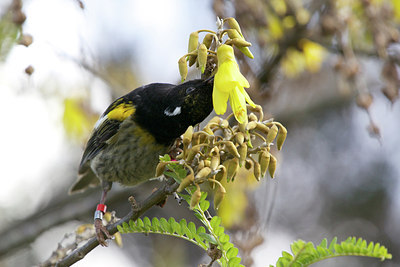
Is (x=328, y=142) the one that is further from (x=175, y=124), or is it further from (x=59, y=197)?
(x=175, y=124)

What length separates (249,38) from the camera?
183 inches

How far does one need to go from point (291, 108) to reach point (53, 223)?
3.29 meters

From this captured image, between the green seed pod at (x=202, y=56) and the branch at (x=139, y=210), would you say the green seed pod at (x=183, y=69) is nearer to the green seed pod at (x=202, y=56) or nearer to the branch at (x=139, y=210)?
the green seed pod at (x=202, y=56)

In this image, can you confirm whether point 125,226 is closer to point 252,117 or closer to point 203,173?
point 203,173

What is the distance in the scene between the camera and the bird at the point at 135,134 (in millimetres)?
3189

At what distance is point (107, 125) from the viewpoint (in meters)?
4.03

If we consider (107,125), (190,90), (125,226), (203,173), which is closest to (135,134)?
(107,125)

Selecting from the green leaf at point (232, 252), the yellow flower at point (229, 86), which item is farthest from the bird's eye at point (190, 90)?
the green leaf at point (232, 252)

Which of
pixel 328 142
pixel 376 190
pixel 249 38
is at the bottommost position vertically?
pixel 376 190

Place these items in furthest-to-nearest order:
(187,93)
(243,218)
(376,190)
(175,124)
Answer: (376,190)
(243,218)
(175,124)
(187,93)

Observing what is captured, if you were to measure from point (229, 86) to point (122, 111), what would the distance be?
213cm

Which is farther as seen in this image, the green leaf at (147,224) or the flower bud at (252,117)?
the green leaf at (147,224)

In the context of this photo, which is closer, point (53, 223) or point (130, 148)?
point (130, 148)

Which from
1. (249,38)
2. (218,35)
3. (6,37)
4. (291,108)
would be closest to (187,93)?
(218,35)
